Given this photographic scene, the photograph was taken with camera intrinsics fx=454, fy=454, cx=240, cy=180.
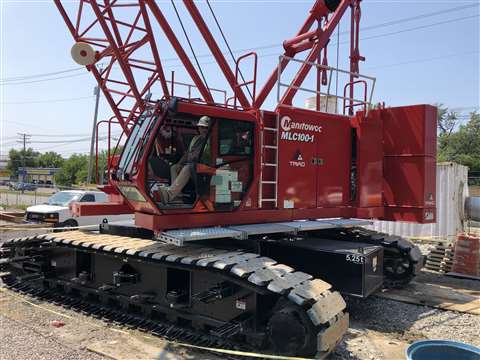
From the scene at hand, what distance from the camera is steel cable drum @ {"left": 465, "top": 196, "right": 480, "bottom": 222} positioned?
10.9m

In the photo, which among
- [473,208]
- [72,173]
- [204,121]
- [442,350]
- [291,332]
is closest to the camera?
[442,350]

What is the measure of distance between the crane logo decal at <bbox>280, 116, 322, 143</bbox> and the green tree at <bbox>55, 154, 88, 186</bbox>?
70955mm

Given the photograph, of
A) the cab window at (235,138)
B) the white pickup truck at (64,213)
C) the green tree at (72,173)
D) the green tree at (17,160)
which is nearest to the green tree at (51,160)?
the green tree at (17,160)

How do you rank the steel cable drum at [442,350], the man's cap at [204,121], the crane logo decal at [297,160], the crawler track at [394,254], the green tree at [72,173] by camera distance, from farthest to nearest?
the green tree at [72,173] < the crawler track at [394,254] < the crane logo decal at [297,160] < the man's cap at [204,121] < the steel cable drum at [442,350]

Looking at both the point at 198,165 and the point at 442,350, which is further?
the point at 198,165

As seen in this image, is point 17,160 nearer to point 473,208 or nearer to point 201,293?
point 473,208

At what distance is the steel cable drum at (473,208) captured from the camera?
35.7 feet

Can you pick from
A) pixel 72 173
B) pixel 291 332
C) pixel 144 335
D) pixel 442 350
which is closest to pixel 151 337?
pixel 144 335

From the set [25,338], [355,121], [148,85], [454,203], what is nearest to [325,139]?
[355,121]

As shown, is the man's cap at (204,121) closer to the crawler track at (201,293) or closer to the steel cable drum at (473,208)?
the crawler track at (201,293)

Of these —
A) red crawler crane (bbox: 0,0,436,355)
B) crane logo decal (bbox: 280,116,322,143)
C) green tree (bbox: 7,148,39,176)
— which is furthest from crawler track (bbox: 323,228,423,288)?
green tree (bbox: 7,148,39,176)

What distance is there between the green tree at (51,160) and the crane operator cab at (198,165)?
→ 10588 centimetres

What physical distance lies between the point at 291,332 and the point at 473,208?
8.03 meters

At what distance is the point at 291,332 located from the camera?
4797 millimetres
